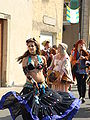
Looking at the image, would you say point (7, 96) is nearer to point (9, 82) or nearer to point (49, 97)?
point (49, 97)

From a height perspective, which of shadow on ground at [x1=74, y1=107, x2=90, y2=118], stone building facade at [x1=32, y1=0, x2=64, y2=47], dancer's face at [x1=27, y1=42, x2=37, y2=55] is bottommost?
shadow on ground at [x1=74, y1=107, x2=90, y2=118]

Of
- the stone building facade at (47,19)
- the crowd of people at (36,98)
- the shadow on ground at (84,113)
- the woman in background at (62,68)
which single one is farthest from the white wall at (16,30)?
the crowd of people at (36,98)

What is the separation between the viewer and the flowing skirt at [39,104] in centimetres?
572

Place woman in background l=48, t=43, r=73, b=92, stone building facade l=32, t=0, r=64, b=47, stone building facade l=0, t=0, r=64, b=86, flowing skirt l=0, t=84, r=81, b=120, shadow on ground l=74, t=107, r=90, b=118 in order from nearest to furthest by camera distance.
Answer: flowing skirt l=0, t=84, r=81, b=120
woman in background l=48, t=43, r=73, b=92
shadow on ground l=74, t=107, r=90, b=118
stone building facade l=0, t=0, r=64, b=86
stone building facade l=32, t=0, r=64, b=47

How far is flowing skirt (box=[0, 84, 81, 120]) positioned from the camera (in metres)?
5.72

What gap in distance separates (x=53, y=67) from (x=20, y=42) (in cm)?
539

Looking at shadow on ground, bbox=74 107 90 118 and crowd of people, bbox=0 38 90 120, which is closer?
crowd of people, bbox=0 38 90 120

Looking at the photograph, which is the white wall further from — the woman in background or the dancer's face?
the dancer's face

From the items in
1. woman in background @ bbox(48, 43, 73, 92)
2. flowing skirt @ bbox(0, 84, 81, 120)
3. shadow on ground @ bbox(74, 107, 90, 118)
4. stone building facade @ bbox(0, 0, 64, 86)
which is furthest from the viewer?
stone building facade @ bbox(0, 0, 64, 86)

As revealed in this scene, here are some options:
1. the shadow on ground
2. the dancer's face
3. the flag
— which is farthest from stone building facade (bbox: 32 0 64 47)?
the dancer's face

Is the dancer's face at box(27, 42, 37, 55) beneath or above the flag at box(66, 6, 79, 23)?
beneath

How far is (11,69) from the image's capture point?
12297 mm

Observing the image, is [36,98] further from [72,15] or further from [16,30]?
[72,15]

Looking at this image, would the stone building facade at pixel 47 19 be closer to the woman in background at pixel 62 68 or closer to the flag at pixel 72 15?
the flag at pixel 72 15
